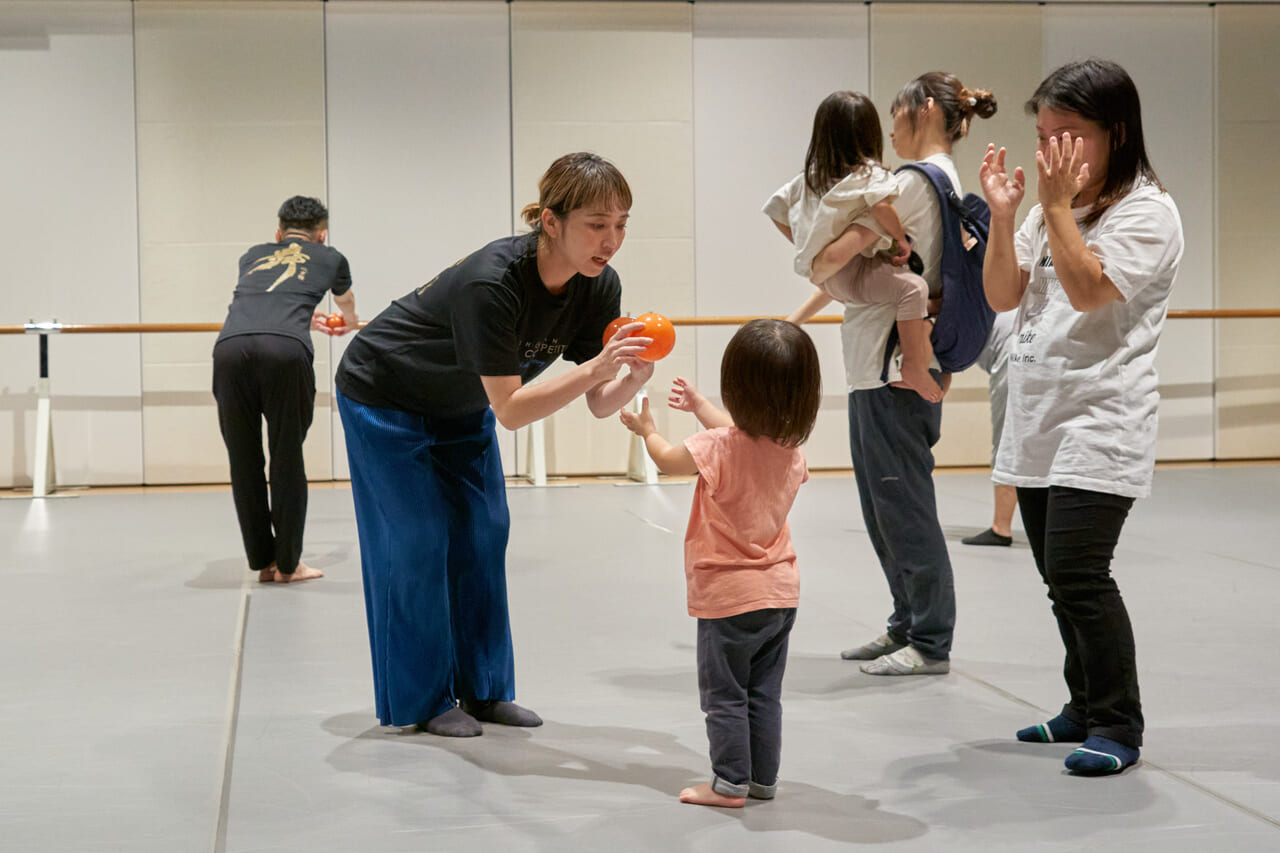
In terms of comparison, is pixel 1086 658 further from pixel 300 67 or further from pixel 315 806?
pixel 300 67

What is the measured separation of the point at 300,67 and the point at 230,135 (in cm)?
63

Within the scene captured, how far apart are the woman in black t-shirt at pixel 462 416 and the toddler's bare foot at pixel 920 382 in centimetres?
81

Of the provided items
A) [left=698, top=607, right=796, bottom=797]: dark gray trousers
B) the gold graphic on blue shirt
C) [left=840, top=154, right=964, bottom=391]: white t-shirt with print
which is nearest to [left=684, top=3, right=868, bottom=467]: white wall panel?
the gold graphic on blue shirt

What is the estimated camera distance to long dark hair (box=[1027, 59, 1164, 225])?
2381mm

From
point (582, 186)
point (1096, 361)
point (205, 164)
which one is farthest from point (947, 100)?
point (205, 164)

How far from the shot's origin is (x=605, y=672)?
10.9ft

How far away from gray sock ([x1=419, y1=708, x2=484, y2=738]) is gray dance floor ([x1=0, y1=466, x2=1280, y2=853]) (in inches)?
1.2

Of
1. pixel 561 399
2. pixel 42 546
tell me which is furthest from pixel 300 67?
pixel 561 399

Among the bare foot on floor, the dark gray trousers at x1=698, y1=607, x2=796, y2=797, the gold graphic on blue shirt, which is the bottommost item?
the bare foot on floor

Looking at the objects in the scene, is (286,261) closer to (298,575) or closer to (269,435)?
(269,435)

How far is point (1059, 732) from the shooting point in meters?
2.62

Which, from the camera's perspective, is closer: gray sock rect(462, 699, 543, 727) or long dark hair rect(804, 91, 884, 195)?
gray sock rect(462, 699, 543, 727)

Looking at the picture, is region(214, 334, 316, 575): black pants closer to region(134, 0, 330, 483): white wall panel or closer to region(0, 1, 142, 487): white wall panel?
region(134, 0, 330, 483): white wall panel

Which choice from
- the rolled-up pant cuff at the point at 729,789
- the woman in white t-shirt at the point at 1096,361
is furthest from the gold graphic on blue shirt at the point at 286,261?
the rolled-up pant cuff at the point at 729,789
